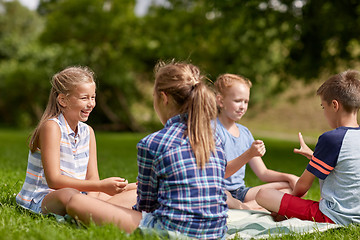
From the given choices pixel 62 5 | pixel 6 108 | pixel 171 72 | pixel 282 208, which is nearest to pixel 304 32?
pixel 282 208

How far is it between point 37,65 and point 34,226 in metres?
22.8

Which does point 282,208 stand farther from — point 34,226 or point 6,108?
point 6,108

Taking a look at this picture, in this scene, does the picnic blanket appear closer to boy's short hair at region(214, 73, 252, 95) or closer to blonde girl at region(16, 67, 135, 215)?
blonde girl at region(16, 67, 135, 215)

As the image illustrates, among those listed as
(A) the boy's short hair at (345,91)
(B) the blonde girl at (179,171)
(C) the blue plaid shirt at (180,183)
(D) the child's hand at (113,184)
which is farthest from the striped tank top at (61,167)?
(A) the boy's short hair at (345,91)

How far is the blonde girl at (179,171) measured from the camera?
2.55 meters

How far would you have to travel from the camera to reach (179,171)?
8.34 ft

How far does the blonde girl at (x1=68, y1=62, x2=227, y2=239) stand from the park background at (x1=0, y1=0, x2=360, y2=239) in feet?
1.03

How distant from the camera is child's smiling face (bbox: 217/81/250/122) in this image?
13.2ft

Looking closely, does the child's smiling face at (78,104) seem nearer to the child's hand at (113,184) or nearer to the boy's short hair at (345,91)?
the child's hand at (113,184)

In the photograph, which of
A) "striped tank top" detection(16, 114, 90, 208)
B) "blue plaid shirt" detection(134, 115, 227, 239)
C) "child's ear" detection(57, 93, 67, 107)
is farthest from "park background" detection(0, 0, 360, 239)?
"child's ear" detection(57, 93, 67, 107)

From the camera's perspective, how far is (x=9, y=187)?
13.7 feet

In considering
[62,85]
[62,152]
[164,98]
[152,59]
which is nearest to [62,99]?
[62,85]

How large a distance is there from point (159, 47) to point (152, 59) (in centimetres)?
584

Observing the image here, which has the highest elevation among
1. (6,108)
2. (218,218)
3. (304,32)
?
(304,32)
